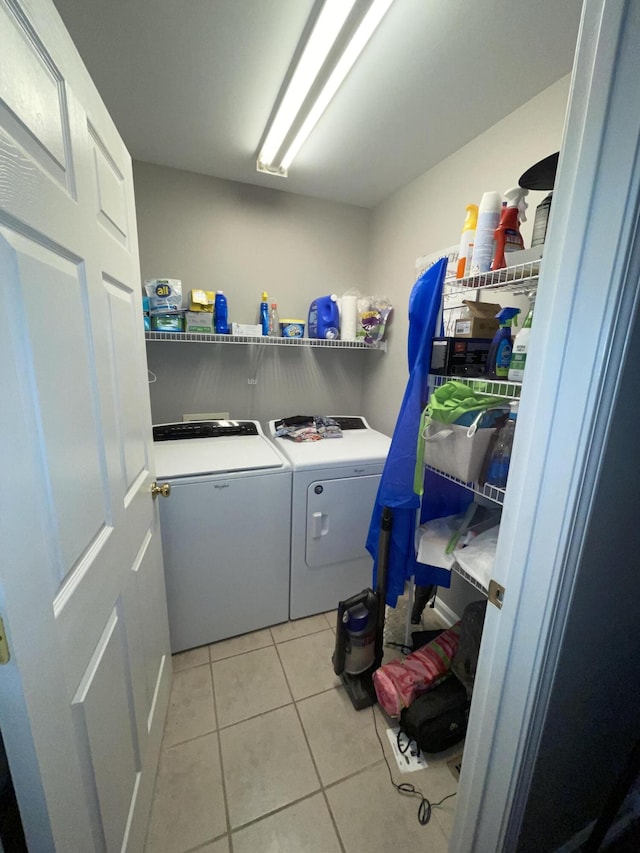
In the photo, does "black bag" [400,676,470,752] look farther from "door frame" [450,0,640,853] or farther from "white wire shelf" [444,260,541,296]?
"white wire shelf" [444,260,541,296]

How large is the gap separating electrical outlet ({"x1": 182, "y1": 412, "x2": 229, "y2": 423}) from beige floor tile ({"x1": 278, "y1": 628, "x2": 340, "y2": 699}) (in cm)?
143

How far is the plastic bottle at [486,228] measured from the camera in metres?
1.11

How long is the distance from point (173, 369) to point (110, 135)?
4.51 ft

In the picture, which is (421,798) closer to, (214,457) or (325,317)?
(214,457)

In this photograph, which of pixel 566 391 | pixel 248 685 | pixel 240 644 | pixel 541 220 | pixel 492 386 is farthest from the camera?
pixel 240 644

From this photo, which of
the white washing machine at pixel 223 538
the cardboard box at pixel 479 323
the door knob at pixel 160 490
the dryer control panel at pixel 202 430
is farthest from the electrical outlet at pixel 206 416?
the cardboard box at pixel 479 323

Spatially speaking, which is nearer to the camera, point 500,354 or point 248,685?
point 500,354

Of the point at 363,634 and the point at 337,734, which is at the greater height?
the point at 363,634

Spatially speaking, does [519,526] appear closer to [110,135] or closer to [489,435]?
[489,435]

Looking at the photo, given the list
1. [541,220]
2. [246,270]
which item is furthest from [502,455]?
[246,270]

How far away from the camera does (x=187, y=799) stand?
3.78ft

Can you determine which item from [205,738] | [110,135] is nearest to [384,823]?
[205,738]

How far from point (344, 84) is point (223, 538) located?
81.5 inches

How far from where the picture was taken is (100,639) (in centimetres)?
76
